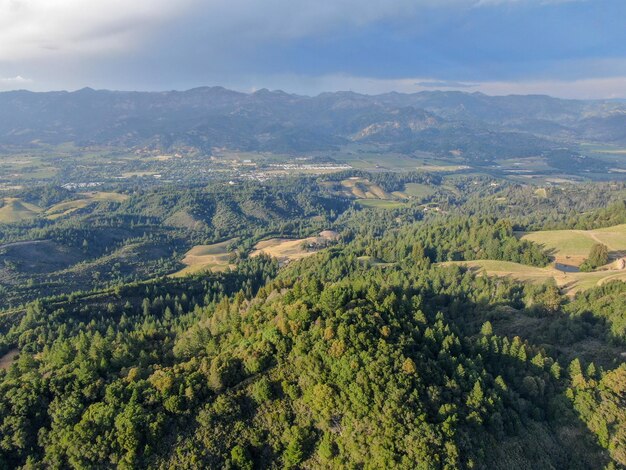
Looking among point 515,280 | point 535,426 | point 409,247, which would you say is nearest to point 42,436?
point 535,426

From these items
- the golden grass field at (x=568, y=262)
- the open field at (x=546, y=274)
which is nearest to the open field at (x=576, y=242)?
the golden grass field at (x=568, y=262)

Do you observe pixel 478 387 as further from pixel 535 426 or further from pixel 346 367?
pixel 346 367

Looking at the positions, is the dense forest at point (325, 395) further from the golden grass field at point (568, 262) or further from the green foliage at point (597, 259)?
the green foliage at point (597, 259)

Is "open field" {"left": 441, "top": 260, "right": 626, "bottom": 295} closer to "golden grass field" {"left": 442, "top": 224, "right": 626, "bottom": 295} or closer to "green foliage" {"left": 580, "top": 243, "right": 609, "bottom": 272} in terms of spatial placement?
"golden grass field" {"left": 442, "top": 224, "right": 626, "bottom": 295}

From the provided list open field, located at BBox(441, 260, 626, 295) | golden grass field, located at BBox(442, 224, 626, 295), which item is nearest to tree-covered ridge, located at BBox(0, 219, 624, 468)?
open field, located at BBox(441, 260, 626, 295)

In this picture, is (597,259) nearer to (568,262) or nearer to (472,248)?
(568,262)
